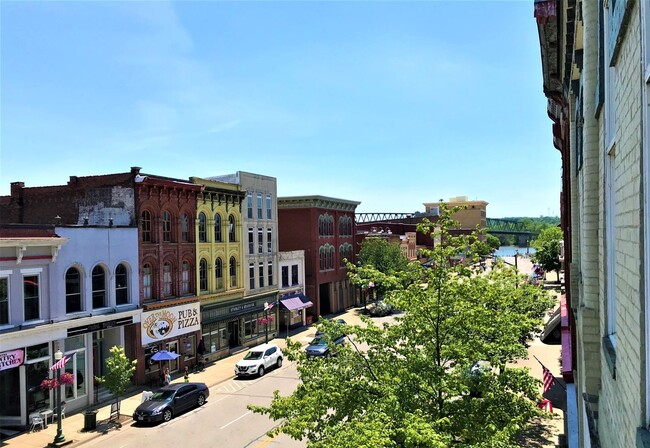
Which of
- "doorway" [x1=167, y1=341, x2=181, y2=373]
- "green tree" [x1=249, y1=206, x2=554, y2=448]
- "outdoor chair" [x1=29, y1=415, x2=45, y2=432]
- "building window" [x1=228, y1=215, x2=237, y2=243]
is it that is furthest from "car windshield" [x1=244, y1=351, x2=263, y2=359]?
"green tree" [x1=249, y1=206, x2=554, y2=448]

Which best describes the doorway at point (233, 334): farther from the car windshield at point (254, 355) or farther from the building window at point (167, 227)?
the building window at point (167, 227)

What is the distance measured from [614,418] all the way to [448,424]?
6.05 m

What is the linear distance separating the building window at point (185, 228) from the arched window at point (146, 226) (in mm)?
2762

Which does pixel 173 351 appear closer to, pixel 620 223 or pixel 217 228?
pixel 217 228

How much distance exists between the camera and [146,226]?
96.1 feet

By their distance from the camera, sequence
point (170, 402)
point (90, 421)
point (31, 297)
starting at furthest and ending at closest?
point (170, 402) < point (31, 297) < point (90, 421)

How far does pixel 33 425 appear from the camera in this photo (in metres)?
21.1

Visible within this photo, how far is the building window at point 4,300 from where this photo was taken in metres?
20.9

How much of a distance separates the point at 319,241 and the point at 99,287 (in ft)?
87.8

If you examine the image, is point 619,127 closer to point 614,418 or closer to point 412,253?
point 614,418

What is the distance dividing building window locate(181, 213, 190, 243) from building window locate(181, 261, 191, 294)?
5.03ft

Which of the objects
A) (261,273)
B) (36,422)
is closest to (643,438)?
(36,422)

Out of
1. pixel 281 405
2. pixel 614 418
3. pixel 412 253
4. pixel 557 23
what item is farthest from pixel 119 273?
pixel 412 253

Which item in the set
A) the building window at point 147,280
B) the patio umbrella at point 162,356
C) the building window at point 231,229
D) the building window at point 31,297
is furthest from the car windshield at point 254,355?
the building window at point 31,297
